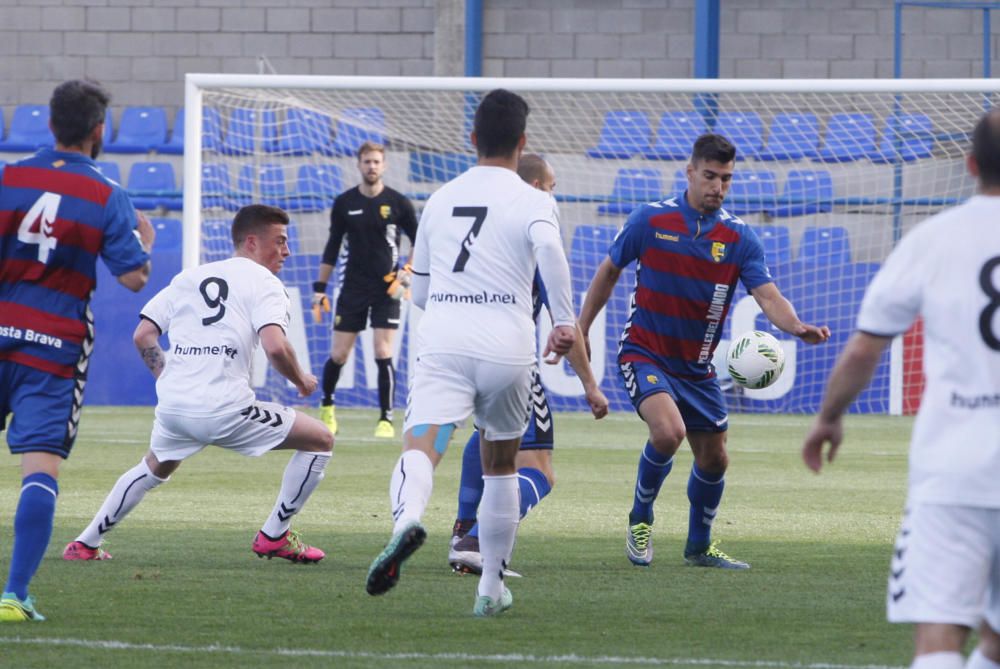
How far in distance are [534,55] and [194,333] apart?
1448cm

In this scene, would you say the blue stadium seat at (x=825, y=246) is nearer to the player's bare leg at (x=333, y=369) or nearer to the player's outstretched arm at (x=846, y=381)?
the player's bare leg at (x=333, y=369)

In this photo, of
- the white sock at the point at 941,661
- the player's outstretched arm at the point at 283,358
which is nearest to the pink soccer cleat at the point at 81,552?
the player's outstretched arm at the point at 283,358

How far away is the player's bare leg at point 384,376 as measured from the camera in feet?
44.8

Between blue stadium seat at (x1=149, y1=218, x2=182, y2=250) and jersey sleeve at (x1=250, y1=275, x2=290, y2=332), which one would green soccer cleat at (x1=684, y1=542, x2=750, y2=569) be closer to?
jersey sleeve at (x1=250, y1=275, x2=290, y2=332)

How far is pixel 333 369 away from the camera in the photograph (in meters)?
13.6

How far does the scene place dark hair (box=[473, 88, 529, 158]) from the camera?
18.4ft

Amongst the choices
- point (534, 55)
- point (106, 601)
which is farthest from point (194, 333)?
point (534, 55)

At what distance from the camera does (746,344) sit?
7.68 meters

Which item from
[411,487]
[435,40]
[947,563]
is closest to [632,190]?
[435,40]

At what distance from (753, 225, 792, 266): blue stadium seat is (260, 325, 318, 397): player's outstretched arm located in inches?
390

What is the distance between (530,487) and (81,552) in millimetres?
1946

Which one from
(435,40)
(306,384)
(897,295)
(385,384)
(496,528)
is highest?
(435,40)

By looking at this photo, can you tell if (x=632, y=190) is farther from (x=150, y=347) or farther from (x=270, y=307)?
(x=150, y=347)

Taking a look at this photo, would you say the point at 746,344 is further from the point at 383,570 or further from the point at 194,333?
the point at 383,570
